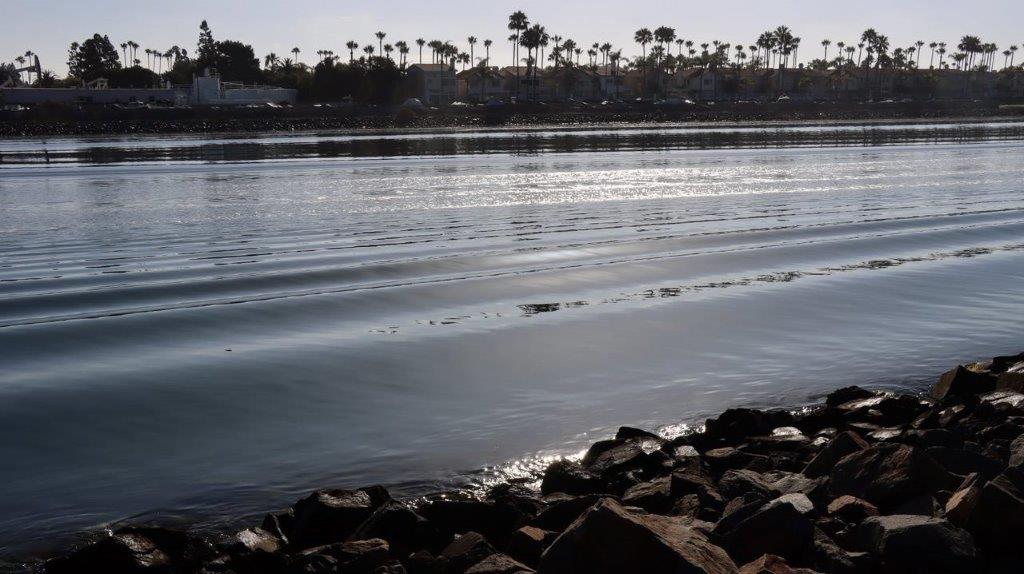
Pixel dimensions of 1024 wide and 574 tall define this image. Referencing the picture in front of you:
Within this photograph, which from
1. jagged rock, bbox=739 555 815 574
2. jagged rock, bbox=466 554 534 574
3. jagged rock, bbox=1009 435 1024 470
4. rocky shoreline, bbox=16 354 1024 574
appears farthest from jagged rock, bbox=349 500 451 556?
jagged rock, bbox=1009 435 1024 470

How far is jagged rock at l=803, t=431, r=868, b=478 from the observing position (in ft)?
22.5

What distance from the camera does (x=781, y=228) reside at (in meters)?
22.0

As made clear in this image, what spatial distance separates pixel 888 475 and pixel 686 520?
53.1 inches

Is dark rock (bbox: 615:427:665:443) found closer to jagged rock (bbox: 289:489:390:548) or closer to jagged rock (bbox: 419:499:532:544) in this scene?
jagged rock (bbox: 419:499:532:544)

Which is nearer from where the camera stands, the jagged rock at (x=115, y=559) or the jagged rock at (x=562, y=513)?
the jagged rock at (x=115, y=559)

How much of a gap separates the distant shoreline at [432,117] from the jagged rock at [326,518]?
99204 mm

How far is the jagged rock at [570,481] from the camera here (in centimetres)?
697

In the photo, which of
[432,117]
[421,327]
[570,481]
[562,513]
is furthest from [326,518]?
[432,117]

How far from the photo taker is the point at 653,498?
6.58 m

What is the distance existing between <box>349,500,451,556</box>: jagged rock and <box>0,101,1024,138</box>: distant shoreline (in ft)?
327

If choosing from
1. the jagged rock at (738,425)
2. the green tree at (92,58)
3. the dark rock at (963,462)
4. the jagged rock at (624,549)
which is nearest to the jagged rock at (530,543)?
the jagged rock at (624,549)

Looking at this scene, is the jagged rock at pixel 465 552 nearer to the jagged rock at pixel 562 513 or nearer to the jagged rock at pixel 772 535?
the jagged rock at pixel 562 513

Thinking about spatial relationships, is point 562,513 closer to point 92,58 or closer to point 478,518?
point 478,518

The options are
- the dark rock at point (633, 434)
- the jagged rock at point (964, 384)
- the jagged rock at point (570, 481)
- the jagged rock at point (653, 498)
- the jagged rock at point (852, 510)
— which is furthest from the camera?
the jagged rock at point (964, 384)
